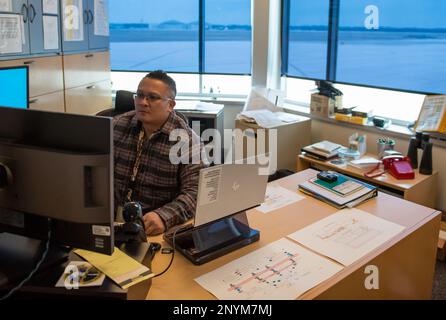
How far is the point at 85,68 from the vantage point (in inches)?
146

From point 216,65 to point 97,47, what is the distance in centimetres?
134

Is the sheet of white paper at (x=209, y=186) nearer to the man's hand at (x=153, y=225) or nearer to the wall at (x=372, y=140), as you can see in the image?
the man's hand at (x=153, y=225)

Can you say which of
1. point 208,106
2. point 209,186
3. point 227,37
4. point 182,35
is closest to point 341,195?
point 209,186

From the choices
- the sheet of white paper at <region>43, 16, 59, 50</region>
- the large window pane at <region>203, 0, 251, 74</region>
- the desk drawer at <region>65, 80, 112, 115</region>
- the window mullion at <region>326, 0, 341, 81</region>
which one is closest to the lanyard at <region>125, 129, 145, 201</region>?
the sheet of white paper at <region>43, 16, 59, 50</region>

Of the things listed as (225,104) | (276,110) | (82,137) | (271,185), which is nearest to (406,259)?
(271,185)

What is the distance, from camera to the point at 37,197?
4.09 feet

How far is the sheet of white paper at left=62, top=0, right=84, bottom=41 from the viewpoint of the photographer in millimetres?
3318

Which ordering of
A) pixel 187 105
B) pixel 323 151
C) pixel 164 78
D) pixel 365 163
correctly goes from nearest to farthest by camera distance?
pixel 164 78, pixel 365 163, pixel 323 151, pixel 187 105

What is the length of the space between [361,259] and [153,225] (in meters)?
0.81

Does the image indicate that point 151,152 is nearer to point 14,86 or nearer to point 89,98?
point 14,86

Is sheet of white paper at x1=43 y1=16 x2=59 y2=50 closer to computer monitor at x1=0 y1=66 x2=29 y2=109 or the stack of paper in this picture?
computer monitor at x1=0 y1=66 x2=29 y2=109

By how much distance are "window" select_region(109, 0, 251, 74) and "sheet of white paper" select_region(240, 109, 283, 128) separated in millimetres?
872

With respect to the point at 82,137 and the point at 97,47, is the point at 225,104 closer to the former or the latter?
the point at 97,47

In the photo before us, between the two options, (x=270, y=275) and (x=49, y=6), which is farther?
(x=49, y=6)
